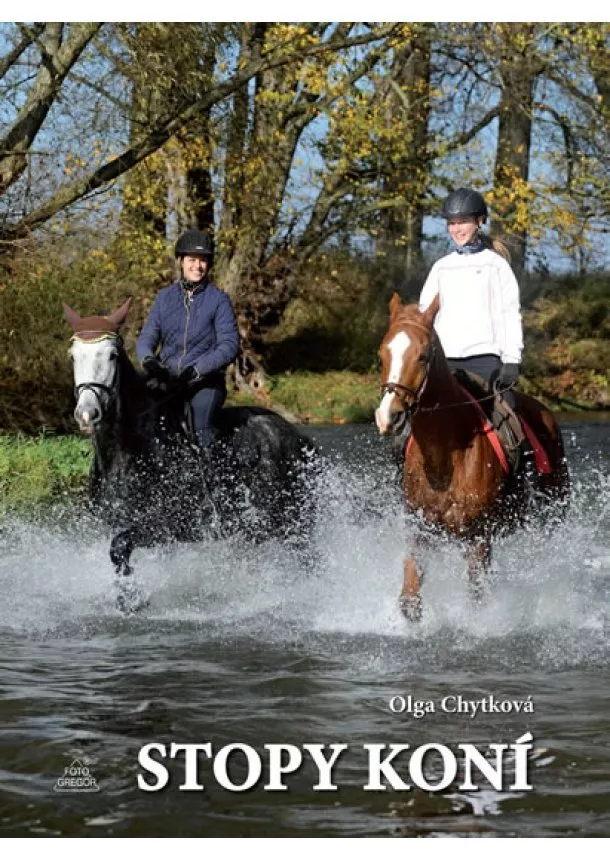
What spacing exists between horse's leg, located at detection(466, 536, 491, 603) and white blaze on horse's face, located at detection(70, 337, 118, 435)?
2.64 metres

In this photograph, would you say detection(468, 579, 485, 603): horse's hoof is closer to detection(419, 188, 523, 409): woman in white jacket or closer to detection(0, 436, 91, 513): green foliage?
detection(419, 188, 523, 409): woman in white jacket

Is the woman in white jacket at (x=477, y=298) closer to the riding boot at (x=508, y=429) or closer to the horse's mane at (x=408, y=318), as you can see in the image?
the riding boot at (x=508, y=429)

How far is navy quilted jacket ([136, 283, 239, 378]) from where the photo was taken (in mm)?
10758

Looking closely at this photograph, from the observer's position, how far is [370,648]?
29.7 ft

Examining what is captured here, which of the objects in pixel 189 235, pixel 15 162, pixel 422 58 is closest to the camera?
pixel 189 235

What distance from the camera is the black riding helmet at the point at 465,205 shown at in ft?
30.6

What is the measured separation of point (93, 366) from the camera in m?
9.43

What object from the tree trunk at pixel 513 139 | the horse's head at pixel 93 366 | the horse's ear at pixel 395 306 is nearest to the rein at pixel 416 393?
the horse's ear at pixel 395 306

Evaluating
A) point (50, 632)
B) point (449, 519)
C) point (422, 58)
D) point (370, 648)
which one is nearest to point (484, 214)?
point (449, 519)

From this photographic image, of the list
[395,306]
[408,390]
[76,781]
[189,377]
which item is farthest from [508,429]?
[76,781]

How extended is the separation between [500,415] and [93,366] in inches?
109

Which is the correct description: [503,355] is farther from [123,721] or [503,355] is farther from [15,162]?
[15,162]

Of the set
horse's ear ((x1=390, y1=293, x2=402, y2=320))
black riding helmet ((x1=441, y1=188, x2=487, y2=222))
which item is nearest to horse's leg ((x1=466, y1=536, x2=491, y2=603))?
horse's ear ((x1=390, y1=293, x2=402, y2=320))

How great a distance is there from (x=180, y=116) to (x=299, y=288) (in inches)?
574
